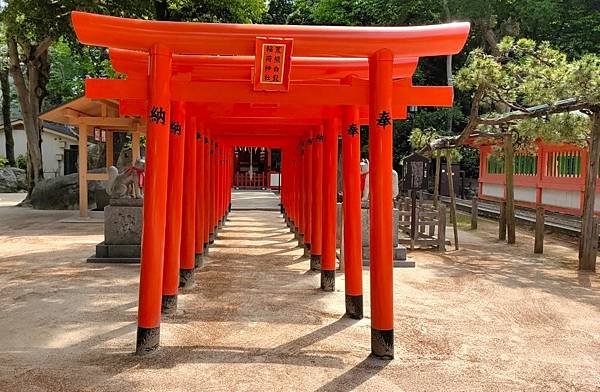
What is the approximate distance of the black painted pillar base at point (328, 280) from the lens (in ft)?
26.1

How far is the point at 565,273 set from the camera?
981cm

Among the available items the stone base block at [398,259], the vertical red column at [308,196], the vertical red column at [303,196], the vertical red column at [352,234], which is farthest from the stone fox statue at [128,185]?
the vertical red column at [352,234]

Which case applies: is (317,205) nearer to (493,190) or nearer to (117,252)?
(117,252)

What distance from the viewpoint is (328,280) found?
26.2ft

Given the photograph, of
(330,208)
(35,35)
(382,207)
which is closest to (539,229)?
(330,208)

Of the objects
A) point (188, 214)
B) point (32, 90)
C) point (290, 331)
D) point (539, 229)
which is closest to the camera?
point (290, 331)

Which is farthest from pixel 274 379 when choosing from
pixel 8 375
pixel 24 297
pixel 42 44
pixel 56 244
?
pixel 42 44

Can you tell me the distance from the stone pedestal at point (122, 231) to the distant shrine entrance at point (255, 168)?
1080 inches

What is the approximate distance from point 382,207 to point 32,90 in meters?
20.3

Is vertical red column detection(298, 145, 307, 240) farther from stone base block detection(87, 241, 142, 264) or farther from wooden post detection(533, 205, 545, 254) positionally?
wooden post detection(533, 205, 545, 254)

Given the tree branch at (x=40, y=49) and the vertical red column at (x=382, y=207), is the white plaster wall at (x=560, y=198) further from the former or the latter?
the tree branch at (x=40, y=49)

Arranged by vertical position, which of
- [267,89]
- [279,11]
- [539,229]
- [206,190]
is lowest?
[539,229]

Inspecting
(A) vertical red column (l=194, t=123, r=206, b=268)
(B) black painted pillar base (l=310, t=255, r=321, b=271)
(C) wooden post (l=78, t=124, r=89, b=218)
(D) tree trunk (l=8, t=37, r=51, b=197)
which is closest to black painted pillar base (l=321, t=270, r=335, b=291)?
(B) black painted pillar base (l=310, t=255, r=321, b=271)

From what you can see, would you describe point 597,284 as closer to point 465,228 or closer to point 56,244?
point 465,228
